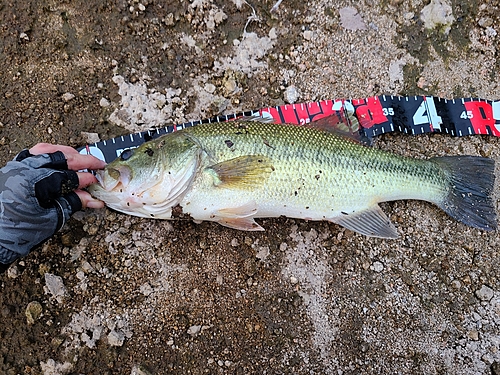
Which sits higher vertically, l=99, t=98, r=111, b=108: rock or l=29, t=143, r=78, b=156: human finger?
l=99, t=98, r=111, b=108: rock

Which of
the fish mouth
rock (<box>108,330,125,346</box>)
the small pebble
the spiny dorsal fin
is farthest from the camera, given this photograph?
the small pebble

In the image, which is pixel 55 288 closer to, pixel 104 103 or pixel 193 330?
pixel 193 330

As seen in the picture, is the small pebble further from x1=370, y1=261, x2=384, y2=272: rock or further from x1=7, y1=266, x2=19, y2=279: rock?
x1=7, y1=266, x2=19, y2=279: rock

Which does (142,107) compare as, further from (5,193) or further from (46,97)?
(5,193)

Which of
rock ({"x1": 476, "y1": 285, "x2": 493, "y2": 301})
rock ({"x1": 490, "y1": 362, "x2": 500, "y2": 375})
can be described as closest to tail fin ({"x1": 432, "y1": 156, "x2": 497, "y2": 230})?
rock ({"x1": 476, "y1": 285, "x2": 493, "y2": 301})

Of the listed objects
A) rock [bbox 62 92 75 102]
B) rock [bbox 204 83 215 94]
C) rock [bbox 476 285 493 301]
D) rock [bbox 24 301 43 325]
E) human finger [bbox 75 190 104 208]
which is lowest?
rock [bbox 476 285 493 301]

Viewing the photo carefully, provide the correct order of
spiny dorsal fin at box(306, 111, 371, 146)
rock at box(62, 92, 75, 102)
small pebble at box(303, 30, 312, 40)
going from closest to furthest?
spiny dorsal fin at box(306, 111, 371, 146)
rock at box(62, 92, 75, 102)
small pebble at box(303, 30, 312, 40)

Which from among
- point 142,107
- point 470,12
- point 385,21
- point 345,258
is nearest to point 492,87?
point 470,12
